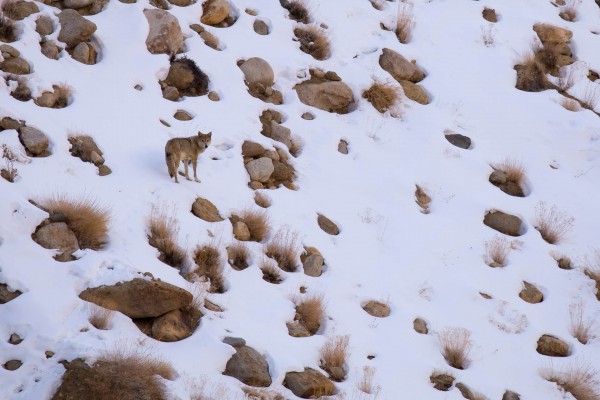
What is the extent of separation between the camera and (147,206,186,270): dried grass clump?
8109mm

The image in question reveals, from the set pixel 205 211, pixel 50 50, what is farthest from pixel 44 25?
pixel 205 211

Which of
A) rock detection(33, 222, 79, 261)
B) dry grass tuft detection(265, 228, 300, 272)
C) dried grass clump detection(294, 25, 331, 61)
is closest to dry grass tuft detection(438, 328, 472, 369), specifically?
dry grass tuft detection(265, 228, 300, 272)

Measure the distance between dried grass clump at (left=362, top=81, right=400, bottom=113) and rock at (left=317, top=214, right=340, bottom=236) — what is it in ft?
10.3

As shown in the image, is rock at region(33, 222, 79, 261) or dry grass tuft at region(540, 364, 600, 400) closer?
rock at region(33, 222, 79, 261)

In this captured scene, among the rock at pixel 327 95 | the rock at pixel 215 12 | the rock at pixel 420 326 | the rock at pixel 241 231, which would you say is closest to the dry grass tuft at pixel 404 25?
the rock at pixel 327 95

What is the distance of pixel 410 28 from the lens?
13562 millimetres

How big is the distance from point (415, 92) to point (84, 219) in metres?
6.83

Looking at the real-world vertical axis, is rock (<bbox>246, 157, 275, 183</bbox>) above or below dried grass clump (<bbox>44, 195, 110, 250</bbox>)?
below

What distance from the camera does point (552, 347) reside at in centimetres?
841

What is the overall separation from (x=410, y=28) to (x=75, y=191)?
26.1 feet

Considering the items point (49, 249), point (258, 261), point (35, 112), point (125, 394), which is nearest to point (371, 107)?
point (258, 261)

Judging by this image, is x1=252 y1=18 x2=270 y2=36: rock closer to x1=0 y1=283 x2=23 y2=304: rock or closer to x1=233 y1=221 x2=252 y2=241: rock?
x1=233 y1=221 x2=252 y2=241: rock

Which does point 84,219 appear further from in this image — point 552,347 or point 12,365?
A: point 552,347

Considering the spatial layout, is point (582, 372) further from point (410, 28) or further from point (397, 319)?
point (410, 28)
